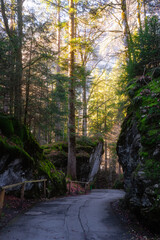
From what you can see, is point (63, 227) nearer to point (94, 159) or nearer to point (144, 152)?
point (144, 152)

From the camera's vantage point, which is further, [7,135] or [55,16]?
[55,16]

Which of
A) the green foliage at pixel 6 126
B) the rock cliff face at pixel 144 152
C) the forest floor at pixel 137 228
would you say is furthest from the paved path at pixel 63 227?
the green foliage at pixel 6 126

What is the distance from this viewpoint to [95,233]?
454 cm

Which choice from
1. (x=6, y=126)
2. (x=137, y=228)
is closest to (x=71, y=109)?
(x=6, y=126)

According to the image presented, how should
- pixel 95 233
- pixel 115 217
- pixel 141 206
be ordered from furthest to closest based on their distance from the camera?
pixel 115 217, pixel 141 206, pixel 95 233

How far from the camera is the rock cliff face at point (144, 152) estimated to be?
466 cm

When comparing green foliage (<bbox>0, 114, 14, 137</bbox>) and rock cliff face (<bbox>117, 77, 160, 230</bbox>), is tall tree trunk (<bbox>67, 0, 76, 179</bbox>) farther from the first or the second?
green foliage (<bbox>0, 114, 14, 137</bbox>)

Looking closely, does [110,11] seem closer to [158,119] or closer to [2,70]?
[2,70]

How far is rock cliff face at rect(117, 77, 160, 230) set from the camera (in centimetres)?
466

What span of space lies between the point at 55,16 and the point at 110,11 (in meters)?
10.7

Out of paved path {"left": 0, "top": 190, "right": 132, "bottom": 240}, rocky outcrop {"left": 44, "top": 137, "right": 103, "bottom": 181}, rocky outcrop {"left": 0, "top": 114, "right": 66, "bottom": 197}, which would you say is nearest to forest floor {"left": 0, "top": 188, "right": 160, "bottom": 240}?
paved path {"left": 0, "top": 190, "right": 132, "bottom": 240}

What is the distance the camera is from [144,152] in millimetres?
5723

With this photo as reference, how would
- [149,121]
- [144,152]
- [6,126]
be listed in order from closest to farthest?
[144,152], [149,121], [6,126]

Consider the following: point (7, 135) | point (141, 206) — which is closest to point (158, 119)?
point (141, 206)
